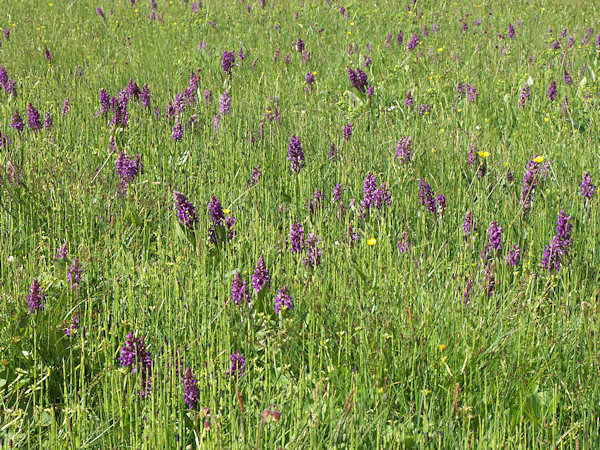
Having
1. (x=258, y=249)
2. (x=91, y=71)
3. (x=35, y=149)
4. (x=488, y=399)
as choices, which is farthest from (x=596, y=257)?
(x=91, y=71)

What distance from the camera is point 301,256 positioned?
8.03 ft

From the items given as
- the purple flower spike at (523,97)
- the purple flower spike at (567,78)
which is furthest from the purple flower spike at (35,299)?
the purple flower spike at (567,78)

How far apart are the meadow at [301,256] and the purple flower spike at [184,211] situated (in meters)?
0.03

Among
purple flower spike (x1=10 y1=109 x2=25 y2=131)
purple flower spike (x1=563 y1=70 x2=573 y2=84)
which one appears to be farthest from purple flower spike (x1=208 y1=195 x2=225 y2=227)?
purple flower spike (x1=563 y1=70 x2=573 y2=84)

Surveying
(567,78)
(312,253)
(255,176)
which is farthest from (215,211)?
(567,78)

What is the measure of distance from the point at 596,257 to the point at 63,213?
7.54ft

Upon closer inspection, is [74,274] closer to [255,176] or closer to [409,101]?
[255,176]

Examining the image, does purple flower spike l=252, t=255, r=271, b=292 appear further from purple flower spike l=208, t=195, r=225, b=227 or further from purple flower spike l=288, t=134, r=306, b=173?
purple flower spike l=288, t=134, r=306, b=173

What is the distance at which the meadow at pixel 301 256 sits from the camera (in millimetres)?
1717

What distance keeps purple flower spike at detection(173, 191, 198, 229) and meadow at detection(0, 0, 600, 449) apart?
1.1 inches

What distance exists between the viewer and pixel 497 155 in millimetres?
3729

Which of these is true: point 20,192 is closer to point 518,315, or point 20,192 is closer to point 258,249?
point 258,249

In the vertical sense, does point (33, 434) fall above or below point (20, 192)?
below

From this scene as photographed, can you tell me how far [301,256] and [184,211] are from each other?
21.3 inches
